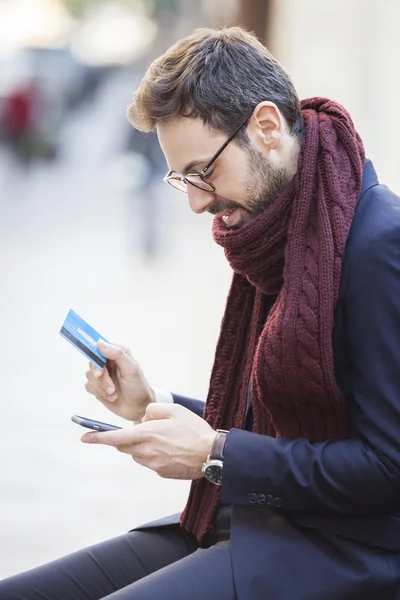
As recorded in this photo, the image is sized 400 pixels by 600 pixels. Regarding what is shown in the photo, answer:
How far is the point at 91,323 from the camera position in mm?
7707

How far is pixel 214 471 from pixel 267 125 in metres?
0.71

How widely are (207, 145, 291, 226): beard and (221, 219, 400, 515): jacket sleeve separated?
28cm

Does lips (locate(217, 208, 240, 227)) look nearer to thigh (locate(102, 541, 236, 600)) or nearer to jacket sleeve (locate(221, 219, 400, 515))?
jacket sleeve (locate(221, 219, 400, 515))

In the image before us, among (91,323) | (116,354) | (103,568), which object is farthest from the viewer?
(91,323)

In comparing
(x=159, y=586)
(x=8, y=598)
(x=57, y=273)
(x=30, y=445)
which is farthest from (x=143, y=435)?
(x=57, y=273)

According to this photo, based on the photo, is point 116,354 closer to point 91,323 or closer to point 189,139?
point 189,139

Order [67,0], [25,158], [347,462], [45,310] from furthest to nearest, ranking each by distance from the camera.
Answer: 1. [67,0]
2. [25,158]
3. [45,310]
4. [347,462]

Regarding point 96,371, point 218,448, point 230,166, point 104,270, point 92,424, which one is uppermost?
point 104,270

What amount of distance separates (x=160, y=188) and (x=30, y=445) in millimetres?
9939

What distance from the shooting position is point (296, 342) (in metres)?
1.96

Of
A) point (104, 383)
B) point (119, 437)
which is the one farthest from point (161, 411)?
point (104, 383)

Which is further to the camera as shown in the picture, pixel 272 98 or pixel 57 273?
pixel 57 273

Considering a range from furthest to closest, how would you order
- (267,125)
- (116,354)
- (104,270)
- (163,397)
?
(104,270) → (163,397) → (116,354) → (267,125)

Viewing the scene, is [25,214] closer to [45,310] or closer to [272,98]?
[45,310]
